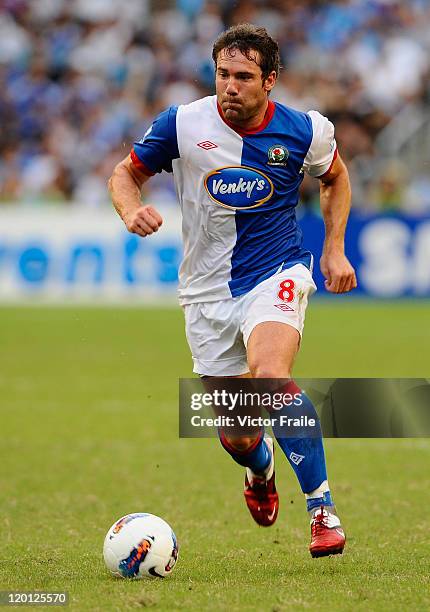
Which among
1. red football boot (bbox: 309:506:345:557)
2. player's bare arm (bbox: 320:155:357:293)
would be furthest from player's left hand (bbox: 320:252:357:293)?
red football boot (bbox: 309:506:345:557)

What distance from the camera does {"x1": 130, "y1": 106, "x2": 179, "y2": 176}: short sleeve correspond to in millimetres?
5703

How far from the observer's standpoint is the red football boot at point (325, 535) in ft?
16.8

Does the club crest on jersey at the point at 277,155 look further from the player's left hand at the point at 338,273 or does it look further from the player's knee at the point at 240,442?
the player's knee at the point at 240,442

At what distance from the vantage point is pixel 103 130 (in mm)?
21062

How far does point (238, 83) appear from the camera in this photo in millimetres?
5504

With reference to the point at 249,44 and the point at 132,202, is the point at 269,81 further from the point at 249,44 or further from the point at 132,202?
the point at 132,202

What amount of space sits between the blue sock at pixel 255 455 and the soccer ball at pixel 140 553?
3.88ft

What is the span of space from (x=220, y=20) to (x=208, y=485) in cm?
1587

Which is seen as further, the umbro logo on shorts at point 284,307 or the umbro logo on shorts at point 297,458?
the umbro logo on shorts at point 284,307

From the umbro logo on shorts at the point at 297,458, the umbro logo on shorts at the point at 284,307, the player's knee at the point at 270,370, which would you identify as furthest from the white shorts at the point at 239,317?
the umbro logo on shorts at the point at 297,458

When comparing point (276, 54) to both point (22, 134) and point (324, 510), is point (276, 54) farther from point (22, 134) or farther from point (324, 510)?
point (22, 134)

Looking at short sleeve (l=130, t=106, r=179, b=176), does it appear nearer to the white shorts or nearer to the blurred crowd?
the white shorts

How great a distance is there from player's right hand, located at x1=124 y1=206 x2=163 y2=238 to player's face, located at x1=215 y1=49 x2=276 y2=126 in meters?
0.75

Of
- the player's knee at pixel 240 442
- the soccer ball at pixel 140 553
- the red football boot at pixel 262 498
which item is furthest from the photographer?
the red football boot at pixel 262 498
